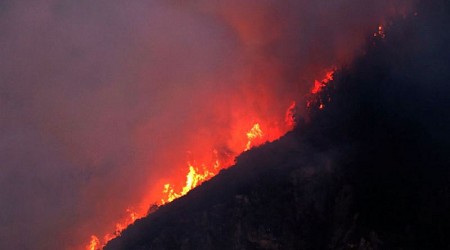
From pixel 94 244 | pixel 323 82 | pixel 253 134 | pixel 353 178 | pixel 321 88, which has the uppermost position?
pixel 94 244

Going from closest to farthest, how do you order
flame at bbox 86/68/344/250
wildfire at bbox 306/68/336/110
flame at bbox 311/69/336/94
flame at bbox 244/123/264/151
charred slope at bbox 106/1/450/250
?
charred slope at bbox 106/1/450/250 → wildfire at bbox 306/68/336/110 → flame at bbox 311/69/336/94 → flame at bbox 86/68/344/250 → flame at bbox 244/123/264/151

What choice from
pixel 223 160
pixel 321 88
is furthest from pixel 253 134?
pixel 321 88

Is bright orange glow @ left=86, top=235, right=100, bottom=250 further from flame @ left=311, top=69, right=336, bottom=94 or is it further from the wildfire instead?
flame @ left=311, top=69, right=336, bottom=94

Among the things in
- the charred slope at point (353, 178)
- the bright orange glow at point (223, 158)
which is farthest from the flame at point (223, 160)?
the charred slope at point (353, 178)

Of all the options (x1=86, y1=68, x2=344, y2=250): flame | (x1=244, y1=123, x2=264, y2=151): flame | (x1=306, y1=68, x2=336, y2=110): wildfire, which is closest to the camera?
(x1=306, y1=68, x2=336, y2=110): wildfire

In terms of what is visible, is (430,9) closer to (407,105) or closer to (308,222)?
(407,105)

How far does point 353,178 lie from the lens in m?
65.6

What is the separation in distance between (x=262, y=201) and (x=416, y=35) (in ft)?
113

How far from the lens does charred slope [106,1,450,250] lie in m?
60.5

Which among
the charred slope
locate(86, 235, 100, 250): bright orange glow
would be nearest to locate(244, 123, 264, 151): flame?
the charred slope

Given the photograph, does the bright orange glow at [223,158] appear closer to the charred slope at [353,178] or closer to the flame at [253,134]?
the flame at [253,134]

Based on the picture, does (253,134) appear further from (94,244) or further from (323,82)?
(94,244)

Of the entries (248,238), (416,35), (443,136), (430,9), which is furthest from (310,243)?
(430,9)

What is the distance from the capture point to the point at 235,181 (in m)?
72.5
